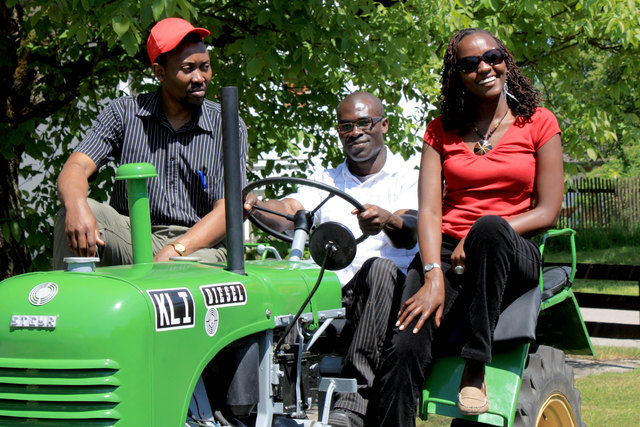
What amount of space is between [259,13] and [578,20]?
274 cm

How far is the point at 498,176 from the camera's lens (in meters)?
3.44

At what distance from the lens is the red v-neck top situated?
135 inches

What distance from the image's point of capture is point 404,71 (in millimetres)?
6188

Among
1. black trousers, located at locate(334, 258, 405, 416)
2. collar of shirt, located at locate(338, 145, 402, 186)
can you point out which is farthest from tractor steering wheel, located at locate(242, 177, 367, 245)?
collar of shirt, located at locate(338, 145, 402, 186)

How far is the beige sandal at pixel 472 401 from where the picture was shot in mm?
2988

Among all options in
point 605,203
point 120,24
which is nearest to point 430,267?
point 120,24

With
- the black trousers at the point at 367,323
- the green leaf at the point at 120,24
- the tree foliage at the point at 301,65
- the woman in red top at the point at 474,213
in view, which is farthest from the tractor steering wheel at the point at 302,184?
the tree foliage at the point at 301,65

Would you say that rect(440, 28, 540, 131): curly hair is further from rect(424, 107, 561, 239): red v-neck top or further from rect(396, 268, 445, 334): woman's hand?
rect(396, 268, 445, 334): woman's hand

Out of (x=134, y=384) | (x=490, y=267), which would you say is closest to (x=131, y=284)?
(x=134, y=384)

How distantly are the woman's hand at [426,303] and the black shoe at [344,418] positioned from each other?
1.23 feet

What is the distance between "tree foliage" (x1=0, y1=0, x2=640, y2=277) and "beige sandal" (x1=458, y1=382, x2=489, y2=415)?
3171 millimetres

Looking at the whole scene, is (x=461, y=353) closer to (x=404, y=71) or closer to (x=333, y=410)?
(x=333, y=410)

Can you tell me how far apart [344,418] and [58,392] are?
46.6 inches

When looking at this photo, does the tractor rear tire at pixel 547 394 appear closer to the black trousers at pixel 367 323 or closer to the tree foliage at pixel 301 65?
the black trousers at pixel 367 323
